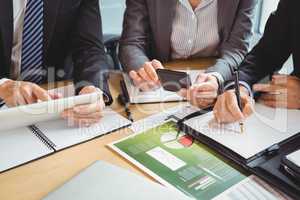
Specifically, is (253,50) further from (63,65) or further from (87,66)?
(63,65)

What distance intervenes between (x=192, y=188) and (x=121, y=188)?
153mm

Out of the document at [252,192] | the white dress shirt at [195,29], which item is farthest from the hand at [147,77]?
the document at [252,192]

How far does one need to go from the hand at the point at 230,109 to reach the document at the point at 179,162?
12 cm

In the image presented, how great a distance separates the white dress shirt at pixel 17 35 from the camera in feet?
3.75

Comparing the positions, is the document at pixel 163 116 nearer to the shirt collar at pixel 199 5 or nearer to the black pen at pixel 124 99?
the black pen at pixel 124 99

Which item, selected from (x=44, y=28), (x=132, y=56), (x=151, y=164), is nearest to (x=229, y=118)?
(x=151, y=164)

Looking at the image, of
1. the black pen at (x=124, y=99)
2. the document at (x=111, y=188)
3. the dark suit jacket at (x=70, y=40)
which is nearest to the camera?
the document at (x=111, y=188)

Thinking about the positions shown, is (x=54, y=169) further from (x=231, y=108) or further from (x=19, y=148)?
(x=231, y=108)

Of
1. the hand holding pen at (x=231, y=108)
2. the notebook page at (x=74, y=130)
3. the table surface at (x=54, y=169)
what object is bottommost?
the table surface at (x=54, y=169)

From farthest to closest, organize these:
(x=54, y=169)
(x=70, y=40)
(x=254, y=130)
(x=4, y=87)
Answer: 1. (x=70, y=40)
2. (x=4, y=87)
3. (x=254, y=130)
4. (x=54, y=169)

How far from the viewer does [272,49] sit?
1220 mm

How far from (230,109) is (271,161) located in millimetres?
198

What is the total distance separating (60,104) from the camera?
2.88 ft

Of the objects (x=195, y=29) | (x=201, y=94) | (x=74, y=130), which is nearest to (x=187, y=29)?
(x=195, y=29)
